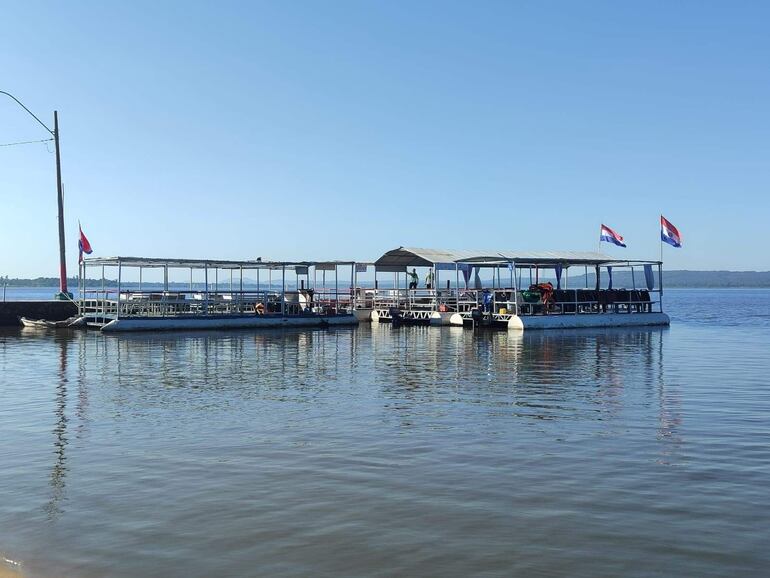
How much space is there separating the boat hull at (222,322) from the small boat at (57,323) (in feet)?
8.66

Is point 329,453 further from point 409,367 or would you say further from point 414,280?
point 414,280

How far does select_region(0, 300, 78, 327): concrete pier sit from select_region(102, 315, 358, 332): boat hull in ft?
20.1

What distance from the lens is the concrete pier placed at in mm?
38125

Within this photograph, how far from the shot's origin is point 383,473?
9.53m

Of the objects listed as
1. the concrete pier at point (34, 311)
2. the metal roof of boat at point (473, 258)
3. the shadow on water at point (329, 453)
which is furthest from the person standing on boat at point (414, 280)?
the shadow on water at point (329, 453)

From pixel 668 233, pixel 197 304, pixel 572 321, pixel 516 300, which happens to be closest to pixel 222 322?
pixel 197 304

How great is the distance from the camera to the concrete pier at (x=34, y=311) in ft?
125

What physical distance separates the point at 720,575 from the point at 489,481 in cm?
320

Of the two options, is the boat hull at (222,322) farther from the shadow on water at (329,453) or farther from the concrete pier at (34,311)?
the shadow on water at (329,453)

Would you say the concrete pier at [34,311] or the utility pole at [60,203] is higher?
the utility pole at [60,203]

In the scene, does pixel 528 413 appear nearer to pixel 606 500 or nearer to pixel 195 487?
pixel 606 500

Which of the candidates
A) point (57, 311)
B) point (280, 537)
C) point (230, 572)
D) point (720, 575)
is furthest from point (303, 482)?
point (57, 311)

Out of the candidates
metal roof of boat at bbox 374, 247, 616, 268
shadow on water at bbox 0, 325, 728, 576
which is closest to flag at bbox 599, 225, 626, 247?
metal roof of boat at bbox 374, 247, 616, 268

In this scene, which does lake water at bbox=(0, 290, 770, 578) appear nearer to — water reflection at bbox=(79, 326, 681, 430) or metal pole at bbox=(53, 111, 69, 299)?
water reflection at bbox=(79, 326, 681, 430)
